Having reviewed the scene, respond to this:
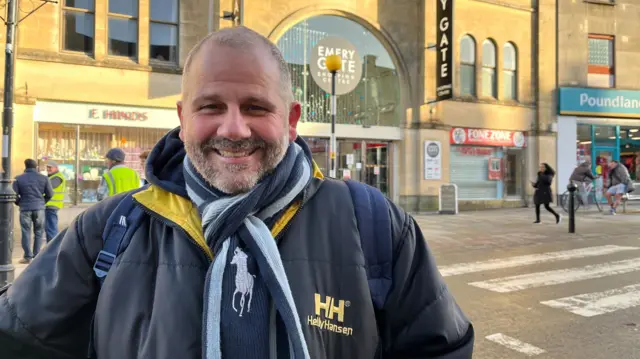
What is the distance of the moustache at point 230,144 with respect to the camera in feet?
4.89

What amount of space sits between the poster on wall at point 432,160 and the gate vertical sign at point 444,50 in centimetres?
167

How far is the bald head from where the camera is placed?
1463 mm

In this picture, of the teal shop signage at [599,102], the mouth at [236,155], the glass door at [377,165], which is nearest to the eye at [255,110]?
the mouth at [236,155]

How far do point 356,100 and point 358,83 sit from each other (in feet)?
2.00

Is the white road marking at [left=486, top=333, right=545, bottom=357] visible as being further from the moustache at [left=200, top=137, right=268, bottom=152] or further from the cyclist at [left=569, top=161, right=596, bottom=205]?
the cyclist at [left=569, top=161, right=596, bottom=205]

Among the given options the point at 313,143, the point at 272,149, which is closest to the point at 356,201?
the point at 272,149

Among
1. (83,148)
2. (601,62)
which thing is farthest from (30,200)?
(601,62)

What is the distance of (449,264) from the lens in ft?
26.2

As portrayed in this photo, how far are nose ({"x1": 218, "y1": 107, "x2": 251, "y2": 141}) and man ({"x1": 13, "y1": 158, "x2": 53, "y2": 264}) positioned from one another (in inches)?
329

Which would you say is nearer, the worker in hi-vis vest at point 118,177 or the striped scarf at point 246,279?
the striped scarf at point 246,279

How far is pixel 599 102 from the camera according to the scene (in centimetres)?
1912

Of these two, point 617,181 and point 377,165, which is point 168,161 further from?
point 617,181

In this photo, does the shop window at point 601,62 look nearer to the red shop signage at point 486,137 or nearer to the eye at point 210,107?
the red shop signage at point 486,137

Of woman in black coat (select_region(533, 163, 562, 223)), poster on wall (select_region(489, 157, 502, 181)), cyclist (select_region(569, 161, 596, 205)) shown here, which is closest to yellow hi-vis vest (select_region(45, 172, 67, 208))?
woman in black coat (select_region(533, 163, 562, 223))
